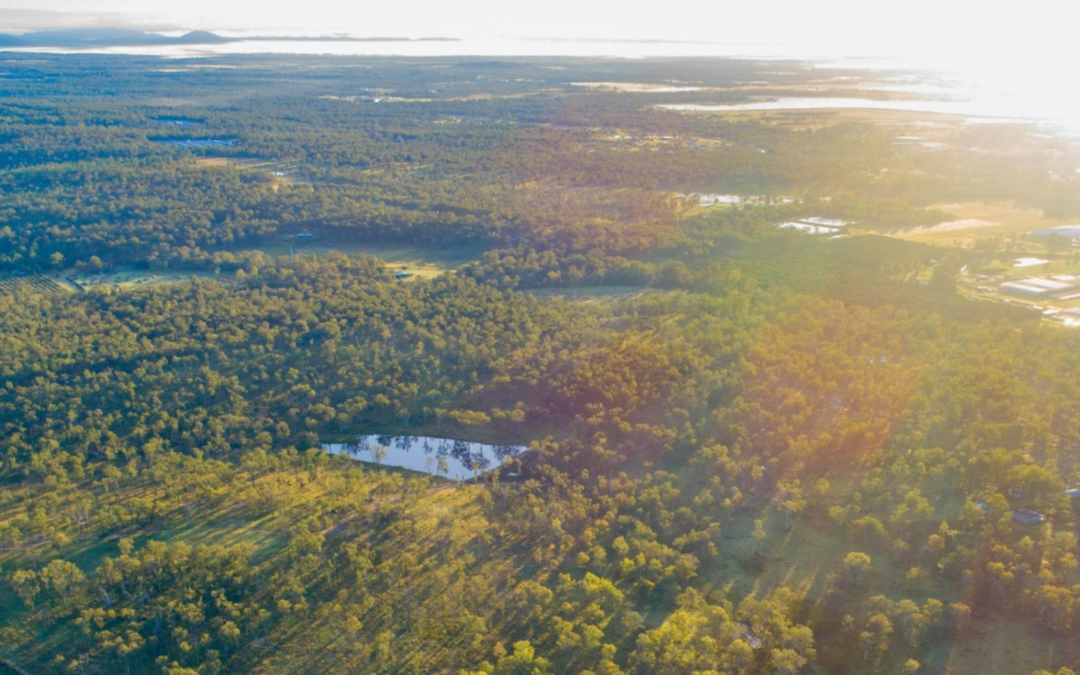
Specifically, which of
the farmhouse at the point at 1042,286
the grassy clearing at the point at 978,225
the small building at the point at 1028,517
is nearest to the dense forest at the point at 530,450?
the small building at the point at 1028,517

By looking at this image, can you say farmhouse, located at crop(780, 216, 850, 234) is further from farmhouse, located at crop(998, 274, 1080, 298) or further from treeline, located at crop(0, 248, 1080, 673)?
treeline, located at crop(0, 248, 1080, 673)

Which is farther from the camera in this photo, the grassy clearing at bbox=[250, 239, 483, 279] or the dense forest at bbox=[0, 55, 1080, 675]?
the grassy clearing at bbox=[250, 239, 483, 279]

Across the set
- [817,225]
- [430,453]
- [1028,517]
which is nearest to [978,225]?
[817,225]

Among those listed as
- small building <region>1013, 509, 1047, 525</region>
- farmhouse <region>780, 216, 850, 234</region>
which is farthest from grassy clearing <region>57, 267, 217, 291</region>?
small building <region>1013, 509, 1047, 525</region>

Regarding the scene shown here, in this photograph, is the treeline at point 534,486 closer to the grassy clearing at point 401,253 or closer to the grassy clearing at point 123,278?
the grassy clearing at point 123,278

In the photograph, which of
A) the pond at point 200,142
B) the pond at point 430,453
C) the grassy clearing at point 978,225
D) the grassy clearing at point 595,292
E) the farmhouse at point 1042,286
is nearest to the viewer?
the pond at point 430,453
